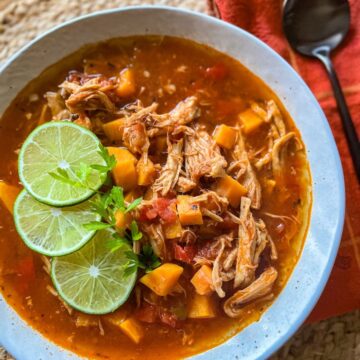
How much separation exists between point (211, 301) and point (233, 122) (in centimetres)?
119

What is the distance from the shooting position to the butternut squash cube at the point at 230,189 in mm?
3533

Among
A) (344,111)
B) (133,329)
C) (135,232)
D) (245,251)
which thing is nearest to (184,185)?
(135,232)

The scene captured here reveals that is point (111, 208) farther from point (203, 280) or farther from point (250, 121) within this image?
point (250, 121)

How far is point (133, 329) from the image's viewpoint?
11.6 ft

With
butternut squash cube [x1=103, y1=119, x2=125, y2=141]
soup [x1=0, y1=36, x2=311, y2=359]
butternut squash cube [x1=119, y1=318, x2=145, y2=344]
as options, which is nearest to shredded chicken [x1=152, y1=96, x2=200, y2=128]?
soup [x1=0, y1=36, x2=311, y2=359]

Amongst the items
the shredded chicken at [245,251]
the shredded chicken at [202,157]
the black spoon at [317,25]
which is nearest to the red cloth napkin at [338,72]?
the black spoon at [317,25]

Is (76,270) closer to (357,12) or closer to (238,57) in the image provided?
(238,57)

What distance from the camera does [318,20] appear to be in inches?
157

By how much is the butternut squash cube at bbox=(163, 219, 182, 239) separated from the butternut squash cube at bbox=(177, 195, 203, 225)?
4 centimetres

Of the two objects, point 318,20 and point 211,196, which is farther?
point 318,20

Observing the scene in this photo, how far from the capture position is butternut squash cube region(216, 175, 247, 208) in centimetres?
353

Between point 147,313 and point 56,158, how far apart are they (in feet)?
3.70

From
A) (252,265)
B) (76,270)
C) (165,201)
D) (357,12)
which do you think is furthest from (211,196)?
(357,12)

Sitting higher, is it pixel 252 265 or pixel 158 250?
pixel 158 250
